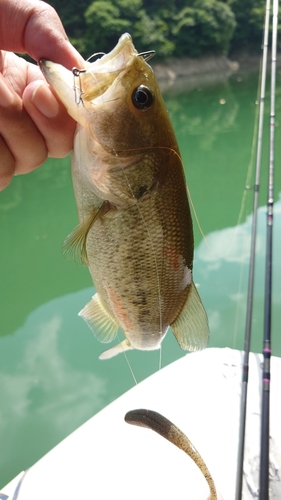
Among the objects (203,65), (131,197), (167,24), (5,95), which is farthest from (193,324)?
(167,24)

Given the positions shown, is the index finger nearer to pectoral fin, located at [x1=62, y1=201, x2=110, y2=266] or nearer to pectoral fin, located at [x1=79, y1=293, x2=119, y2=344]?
pectoral fin, located at [x1=62, y1=201, x2=110, y2=266]

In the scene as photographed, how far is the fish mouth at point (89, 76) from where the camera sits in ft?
3.26

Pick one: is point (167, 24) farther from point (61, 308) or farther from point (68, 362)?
point (68, 362)

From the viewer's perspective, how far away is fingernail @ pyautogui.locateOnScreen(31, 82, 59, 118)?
3.64ft

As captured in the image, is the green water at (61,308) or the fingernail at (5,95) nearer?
the fingernail at (5,95)

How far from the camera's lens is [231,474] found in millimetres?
2180

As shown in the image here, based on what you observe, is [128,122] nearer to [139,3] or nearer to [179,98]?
[179,98]

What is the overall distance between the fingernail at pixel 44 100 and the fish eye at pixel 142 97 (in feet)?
0.78

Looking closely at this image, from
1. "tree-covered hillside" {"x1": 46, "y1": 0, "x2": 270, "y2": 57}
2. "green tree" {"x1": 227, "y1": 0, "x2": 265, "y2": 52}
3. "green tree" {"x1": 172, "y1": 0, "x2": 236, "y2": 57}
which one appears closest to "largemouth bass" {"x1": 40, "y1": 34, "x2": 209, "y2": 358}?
"tree-covered hillside" {"x1": 46, "y1": 0, "x2": 270, "y2": 57}

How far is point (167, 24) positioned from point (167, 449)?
39746mm

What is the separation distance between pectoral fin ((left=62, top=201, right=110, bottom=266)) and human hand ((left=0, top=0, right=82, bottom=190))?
30cm

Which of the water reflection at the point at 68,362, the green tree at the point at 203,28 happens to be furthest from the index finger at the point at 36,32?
the green tree at the point at 203,28

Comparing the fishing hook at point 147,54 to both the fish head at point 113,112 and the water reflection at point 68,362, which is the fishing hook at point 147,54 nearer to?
the fish head at point 113,112

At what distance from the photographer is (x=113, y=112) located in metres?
1.06
